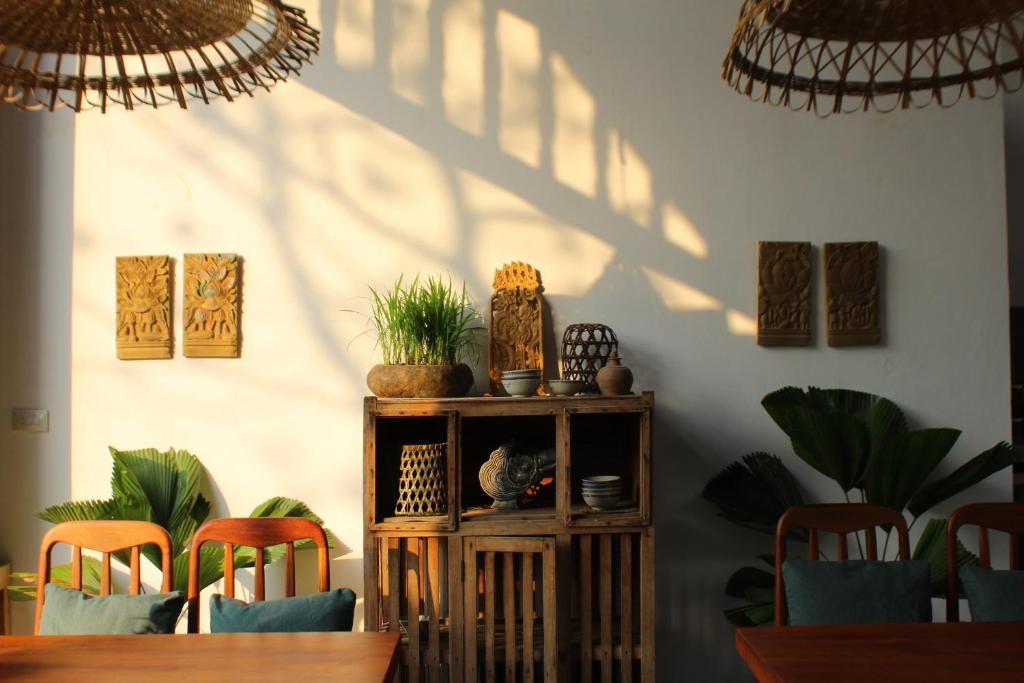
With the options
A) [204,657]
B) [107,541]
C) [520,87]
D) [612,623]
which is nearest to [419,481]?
[612,623]

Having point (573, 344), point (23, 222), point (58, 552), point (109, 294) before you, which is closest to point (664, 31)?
point (573, 344)

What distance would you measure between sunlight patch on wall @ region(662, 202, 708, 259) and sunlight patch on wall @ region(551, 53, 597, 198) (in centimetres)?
32

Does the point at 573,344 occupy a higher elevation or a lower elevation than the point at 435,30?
lower

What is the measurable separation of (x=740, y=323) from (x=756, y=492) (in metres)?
0.69

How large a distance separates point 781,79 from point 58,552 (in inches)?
126

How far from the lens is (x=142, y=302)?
126 inches

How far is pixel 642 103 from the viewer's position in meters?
3.26

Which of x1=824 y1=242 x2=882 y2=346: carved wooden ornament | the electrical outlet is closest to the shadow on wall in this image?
x1=824 y1=242 x2=882 y2=346: carved wooden ornament

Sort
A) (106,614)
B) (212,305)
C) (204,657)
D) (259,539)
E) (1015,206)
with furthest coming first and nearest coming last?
(1015,206) → (212,305) → (259,539) → (106,614) → (204,657)

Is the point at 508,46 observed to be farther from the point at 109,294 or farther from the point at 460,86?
the point at 109,294

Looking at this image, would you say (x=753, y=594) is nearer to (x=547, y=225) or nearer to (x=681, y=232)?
(x=681, y=232)

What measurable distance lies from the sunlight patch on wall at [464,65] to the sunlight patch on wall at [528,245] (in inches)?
9.8

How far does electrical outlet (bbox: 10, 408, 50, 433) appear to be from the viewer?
10.6 feet

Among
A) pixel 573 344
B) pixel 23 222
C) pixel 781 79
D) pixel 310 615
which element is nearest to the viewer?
pixel 781 79
